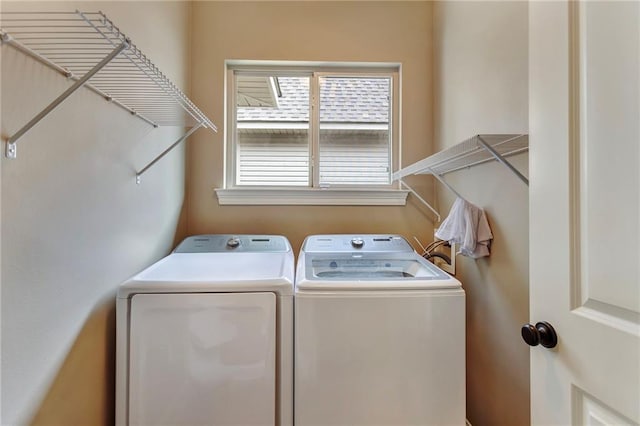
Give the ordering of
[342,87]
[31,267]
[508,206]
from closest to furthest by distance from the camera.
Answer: [31,267], [508,206], [342,87]

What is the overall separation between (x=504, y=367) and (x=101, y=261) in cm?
172

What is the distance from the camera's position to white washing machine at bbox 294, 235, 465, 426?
3.54 feet

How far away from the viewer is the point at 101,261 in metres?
1.07

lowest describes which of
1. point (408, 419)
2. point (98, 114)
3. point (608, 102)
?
point (408, 419)

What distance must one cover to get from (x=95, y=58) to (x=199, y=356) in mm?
1065

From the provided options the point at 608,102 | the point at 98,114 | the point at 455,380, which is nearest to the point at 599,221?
the point at 608,102

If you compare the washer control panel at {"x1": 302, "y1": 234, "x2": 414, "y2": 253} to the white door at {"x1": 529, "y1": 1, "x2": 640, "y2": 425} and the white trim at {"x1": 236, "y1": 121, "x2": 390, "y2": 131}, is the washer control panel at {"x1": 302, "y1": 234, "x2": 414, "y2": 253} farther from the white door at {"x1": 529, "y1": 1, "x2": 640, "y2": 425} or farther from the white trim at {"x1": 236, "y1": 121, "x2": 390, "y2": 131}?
the white door at {"x1": 529, "y1": 1, "x2": 640, "y2": 425}

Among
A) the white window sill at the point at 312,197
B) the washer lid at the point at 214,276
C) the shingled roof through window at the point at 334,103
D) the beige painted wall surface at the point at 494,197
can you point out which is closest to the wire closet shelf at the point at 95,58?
the washer lid at the point at 214,276

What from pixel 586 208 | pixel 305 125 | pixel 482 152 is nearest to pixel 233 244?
pixel 305 125

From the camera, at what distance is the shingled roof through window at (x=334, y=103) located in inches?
81.9

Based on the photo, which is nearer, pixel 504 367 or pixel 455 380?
pixel 455 380

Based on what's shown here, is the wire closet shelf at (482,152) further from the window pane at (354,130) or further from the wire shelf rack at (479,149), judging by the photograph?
the window pane at (354,130)

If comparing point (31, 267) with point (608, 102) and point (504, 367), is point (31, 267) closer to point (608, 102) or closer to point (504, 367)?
point (608, 102)

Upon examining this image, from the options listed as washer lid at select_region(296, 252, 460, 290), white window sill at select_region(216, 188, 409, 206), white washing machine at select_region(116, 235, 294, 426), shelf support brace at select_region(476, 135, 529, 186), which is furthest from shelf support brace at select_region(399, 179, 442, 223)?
white washing machine at select_region(116, 235, 294, 426)
